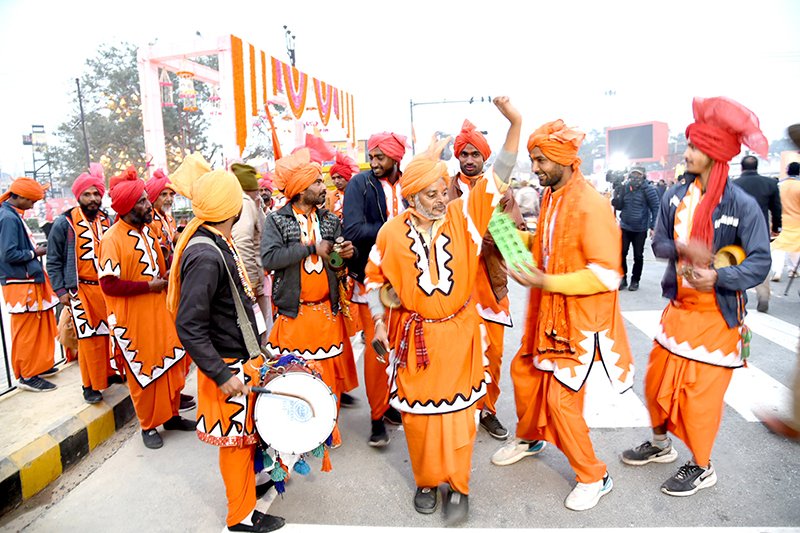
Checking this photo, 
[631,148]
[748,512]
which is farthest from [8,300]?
[631,148]

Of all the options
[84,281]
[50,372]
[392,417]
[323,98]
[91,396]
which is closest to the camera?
[392,417]

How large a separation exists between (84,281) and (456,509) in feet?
12.8

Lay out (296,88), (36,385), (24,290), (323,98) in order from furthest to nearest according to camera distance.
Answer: (323,98), (296,88), (24,290), (36,385)

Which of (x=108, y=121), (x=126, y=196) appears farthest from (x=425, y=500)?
(x=108, y=121)

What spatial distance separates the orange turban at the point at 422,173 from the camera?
281 centimetres

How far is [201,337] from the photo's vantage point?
98.6 inches

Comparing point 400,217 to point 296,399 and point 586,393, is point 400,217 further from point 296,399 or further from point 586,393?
point 586,393

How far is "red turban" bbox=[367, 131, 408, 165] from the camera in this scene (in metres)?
4.07

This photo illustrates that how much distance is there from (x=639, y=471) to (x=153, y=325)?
12.5 ft

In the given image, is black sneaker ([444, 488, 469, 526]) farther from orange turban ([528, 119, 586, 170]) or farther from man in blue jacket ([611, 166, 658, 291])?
man in blue jacket ([611, 166, 658, 291])

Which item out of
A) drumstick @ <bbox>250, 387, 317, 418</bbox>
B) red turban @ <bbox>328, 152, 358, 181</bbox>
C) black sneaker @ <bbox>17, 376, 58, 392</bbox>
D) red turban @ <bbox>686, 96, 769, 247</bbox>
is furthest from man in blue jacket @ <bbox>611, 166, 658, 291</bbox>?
black sneaker @ <bbox>17, 376, 58, 392</bbox>

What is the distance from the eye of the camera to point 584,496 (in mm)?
2957

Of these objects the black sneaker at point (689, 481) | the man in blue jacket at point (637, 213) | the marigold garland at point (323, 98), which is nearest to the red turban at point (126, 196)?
the black sneaker at point (689, 481)

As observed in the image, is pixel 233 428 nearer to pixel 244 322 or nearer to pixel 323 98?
pixel 244 322
